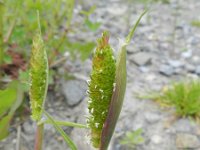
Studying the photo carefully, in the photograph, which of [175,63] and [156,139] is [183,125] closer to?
[156,139]

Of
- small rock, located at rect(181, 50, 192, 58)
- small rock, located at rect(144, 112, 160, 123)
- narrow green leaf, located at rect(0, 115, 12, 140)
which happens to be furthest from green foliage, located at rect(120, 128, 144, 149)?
small rock, located at rect(181, 50, 192, 58)

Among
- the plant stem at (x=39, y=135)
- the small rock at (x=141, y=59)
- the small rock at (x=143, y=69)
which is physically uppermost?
the plant stem at (x=39, y=135)

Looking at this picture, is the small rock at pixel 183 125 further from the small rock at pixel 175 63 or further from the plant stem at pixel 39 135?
the plant stem at pixel 39 135

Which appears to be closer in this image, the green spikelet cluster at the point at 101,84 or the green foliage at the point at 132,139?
the green spikelet cluster at the point at 101,84

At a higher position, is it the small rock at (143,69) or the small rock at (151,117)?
the small rock at (143,69)

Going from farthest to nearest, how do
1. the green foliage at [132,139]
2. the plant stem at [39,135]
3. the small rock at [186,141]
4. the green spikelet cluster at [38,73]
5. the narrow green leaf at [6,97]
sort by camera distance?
the small rock at [186,141], the green foliage at [132,139], the narrow green leaf at [6,97], the plant stem at [39,135], the green spikelet cluster at [38,73]

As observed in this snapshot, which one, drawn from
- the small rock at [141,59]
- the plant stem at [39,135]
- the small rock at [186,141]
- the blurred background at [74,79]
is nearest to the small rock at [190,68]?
the blurred background at [74,79]

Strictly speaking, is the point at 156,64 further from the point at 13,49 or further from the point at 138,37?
the point at 13,49
